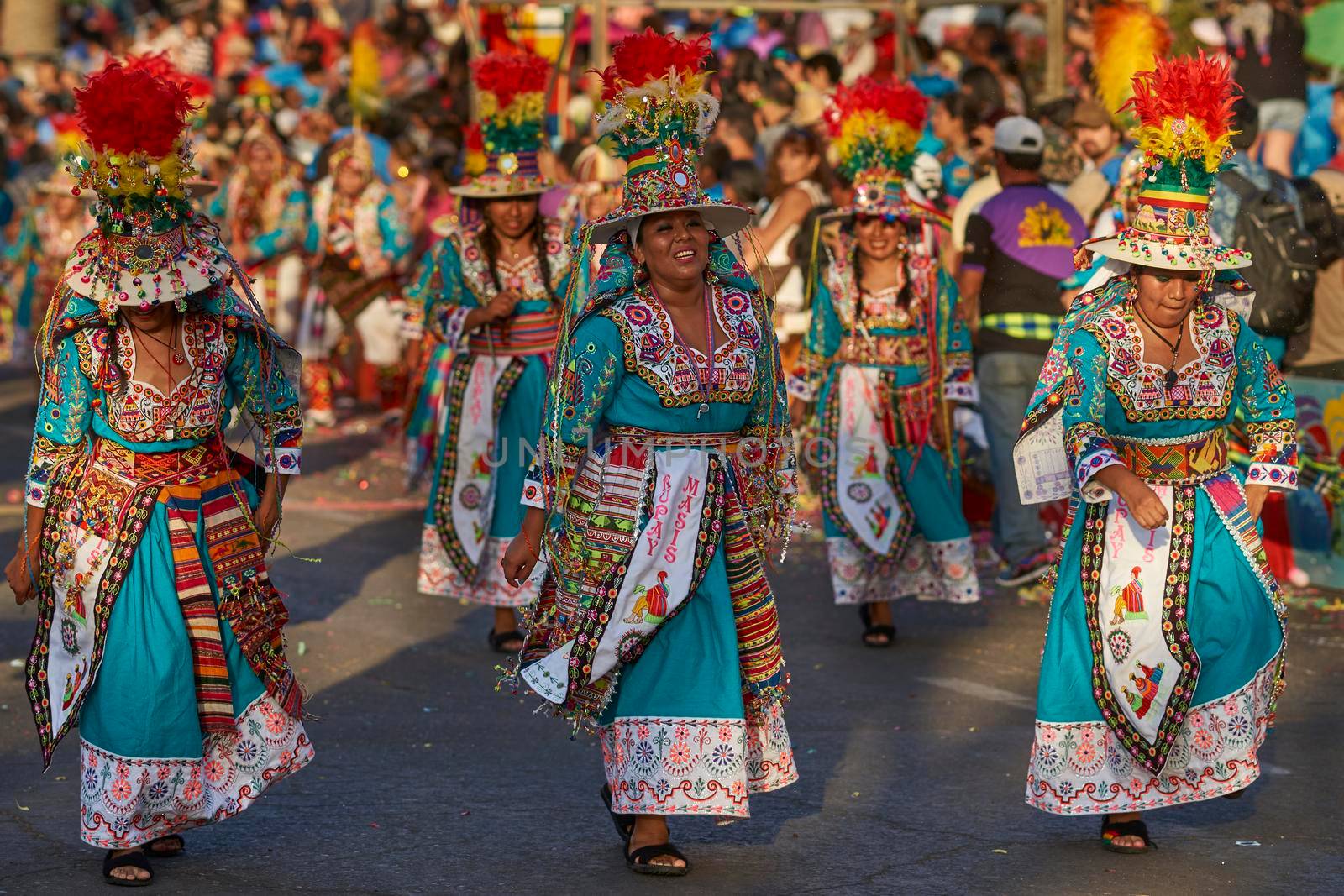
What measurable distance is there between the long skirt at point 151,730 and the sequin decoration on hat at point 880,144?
3.93 meters

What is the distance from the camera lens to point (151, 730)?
5.61m

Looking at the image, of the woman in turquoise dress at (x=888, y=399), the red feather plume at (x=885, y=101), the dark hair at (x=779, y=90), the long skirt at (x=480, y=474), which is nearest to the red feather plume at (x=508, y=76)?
the long skirt at (x=480, y=474)

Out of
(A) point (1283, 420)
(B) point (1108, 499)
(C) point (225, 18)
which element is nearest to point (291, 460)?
(B) point (1108, 499)

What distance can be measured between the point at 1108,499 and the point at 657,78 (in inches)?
68.0

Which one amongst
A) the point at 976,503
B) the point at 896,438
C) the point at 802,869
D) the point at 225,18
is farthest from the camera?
the point at 225,18

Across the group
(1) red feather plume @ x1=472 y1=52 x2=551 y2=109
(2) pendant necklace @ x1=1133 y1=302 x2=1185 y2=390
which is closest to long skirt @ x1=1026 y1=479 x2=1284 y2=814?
(2) pendant necklace @ x1=1133 y1=302 x2=1185 y2=390

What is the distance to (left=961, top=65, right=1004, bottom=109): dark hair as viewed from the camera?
13598mm

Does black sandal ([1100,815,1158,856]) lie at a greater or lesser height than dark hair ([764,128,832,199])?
lesser

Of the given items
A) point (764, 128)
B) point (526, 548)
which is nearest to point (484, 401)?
point (526, 548)

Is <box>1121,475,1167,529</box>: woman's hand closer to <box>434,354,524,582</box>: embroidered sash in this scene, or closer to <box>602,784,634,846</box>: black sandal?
<box>602,784,634,846</box>: black sandal

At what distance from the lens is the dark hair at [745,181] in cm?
1279

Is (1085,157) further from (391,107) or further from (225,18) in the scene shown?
(225,18)

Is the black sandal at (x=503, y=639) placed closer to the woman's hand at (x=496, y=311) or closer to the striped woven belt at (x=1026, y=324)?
the woman's hand at (x=496, y=311)

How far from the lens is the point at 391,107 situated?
57.4 ft
